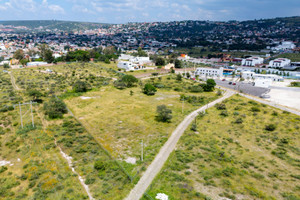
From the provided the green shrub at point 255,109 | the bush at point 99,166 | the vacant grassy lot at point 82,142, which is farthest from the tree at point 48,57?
the green shrub at point 255,109

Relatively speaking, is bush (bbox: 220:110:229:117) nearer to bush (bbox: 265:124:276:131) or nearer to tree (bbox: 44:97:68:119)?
bush (bbox: 265:124:276:131)

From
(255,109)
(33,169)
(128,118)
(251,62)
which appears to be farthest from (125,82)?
(251,62)

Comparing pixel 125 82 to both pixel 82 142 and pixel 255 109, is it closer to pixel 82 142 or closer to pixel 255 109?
pixel 82 142

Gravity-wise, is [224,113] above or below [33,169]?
above

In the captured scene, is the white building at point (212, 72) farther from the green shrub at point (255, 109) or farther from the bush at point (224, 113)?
the bush at point (224, 113)

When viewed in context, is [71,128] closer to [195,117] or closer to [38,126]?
[38,126]

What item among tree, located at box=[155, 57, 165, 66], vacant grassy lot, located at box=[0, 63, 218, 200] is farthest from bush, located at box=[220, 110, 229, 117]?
tree, located at box=[155, 57, 165, 66]

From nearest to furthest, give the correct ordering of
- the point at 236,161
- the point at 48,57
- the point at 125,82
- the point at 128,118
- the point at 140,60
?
the point at 236,161
the point at 128,118
the point at 125,82
the point at 48,57
the point at 140,60
